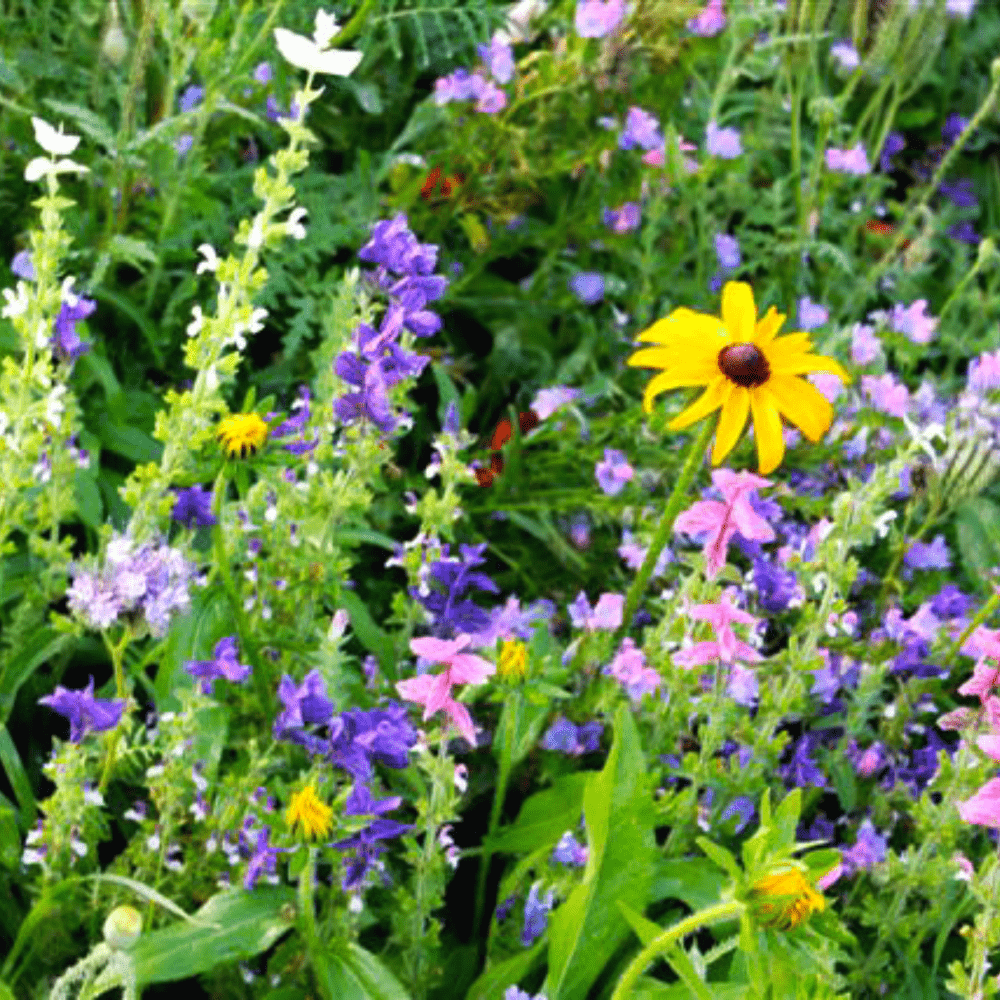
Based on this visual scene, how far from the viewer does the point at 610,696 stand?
2129 millimetres

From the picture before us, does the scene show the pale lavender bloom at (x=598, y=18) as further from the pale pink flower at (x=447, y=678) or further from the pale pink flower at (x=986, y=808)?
the pale pink flower at (x=986, y=808)

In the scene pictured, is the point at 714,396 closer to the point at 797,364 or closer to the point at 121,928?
the point at 797,364

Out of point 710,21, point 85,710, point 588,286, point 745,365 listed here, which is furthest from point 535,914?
point 710,21

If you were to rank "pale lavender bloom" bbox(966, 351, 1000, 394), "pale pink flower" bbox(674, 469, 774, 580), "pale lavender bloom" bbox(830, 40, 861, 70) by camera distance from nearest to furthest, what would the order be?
"pale pink flower" bbox(674, 469, 774, 580), "pale lavender bloom" bbox(966, 351, 1000, 394), "pale lavender bloom" bbox(830, 40, 861, 70)

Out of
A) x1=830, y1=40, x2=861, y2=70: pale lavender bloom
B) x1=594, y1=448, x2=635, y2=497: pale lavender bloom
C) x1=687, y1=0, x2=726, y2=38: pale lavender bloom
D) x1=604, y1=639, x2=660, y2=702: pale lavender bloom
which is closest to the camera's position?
x1=604, y1=639, x2=660, y2=702: pale lavender bloom

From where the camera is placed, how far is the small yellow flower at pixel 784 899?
1381 millimetres

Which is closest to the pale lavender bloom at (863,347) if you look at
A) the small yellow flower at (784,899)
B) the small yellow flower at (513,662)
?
the small yellow flower at (513,662)

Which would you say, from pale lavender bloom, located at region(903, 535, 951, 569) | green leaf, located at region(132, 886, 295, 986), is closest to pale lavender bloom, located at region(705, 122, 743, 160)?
pale lavender bloom, located at region(903, 535, 951, 569)

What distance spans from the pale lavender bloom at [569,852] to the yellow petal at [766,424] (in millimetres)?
474

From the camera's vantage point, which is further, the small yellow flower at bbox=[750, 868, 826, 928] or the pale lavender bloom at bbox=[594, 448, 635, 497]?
the pale lavender bloom at bbox=[594, 448, 635, 497]

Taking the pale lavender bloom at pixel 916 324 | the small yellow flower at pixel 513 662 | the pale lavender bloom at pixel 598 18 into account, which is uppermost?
the pale lavender bloom at pixel 598 18

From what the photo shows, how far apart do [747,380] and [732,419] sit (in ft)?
0.14

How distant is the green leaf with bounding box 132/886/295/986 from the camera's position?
1.75 meters

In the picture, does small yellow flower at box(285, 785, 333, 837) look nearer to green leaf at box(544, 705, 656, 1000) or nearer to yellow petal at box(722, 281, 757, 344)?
green leaf at box(544, 705, 656, 1000)
